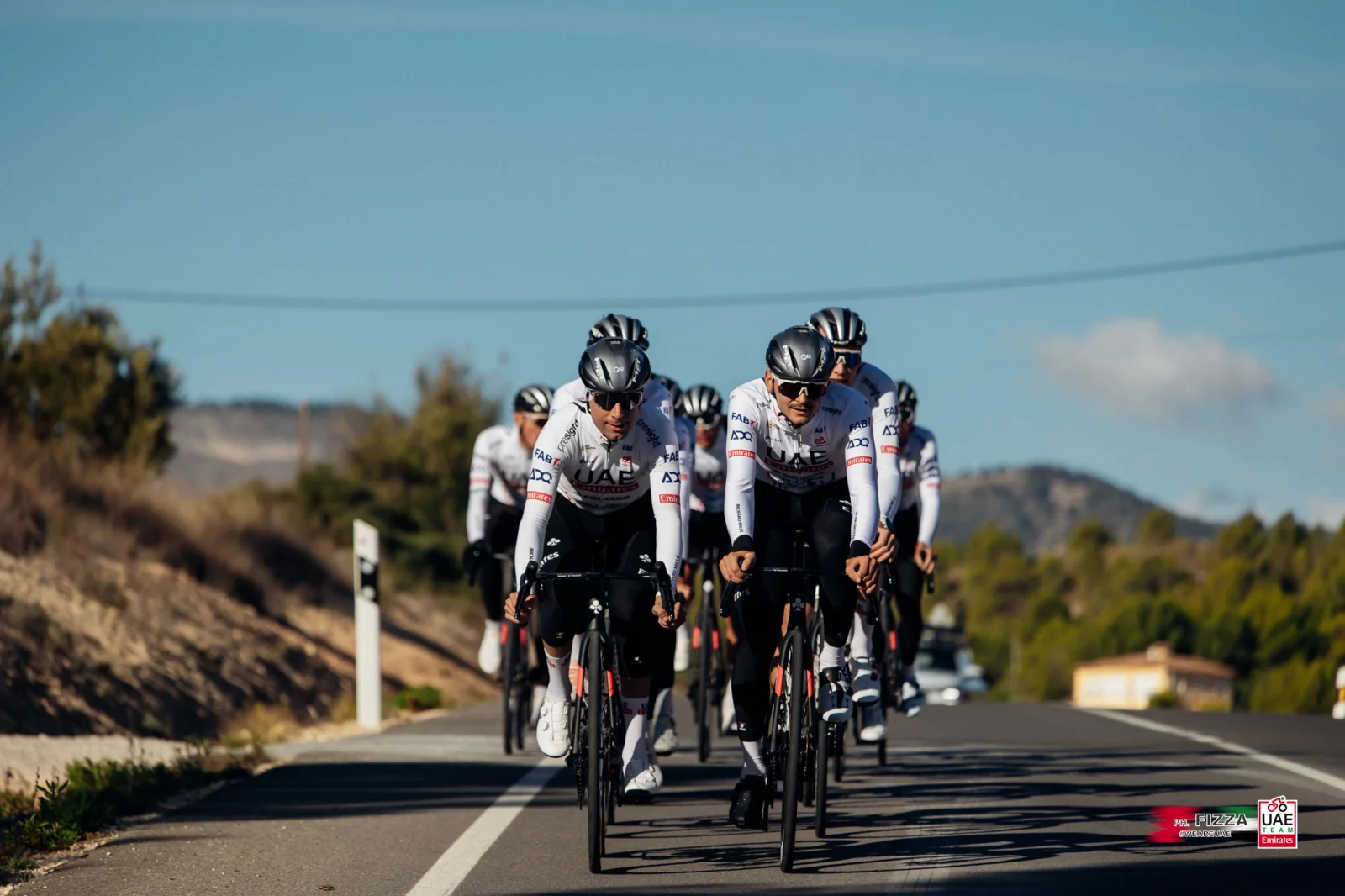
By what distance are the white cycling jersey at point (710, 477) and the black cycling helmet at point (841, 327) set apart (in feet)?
8.54

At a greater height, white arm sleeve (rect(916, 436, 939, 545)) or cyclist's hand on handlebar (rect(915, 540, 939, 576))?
white arm sleeve (rect(916, 436, 939, 545))

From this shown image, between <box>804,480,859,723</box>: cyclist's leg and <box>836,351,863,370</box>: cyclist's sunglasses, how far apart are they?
2011 mm

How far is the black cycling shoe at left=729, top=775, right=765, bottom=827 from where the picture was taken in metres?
8.62

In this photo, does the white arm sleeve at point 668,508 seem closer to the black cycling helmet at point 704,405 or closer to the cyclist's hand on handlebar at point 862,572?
the cyclist's hand on handlebar at point 862,572

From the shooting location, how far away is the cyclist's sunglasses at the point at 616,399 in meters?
8.16

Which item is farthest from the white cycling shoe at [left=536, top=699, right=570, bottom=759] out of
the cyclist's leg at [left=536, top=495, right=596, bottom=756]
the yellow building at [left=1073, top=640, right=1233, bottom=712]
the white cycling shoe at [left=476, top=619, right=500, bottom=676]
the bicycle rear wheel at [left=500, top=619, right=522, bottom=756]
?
the yellow building at [left=1073, top=640, right=1233, bottom=712]

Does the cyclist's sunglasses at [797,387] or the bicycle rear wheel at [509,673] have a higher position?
the cyclist's sunglasses at [797,387]

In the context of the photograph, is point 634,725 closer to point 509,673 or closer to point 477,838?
point 477,838

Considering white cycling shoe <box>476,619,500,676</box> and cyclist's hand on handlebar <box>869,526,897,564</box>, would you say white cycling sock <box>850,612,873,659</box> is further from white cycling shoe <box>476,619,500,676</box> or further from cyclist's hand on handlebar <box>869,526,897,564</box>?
white cycling shoe <box>476,619,500,676</box>

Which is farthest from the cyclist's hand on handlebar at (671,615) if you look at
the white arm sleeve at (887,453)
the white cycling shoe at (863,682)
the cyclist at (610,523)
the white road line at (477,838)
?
the white arm sleeve at (887,453)

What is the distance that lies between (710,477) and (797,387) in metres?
4.58

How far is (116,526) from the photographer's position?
27.0m

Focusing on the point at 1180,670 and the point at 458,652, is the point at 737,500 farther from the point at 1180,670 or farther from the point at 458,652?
the point at 1180,670

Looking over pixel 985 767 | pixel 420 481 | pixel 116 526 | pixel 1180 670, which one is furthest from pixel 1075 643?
pixel 985 767
